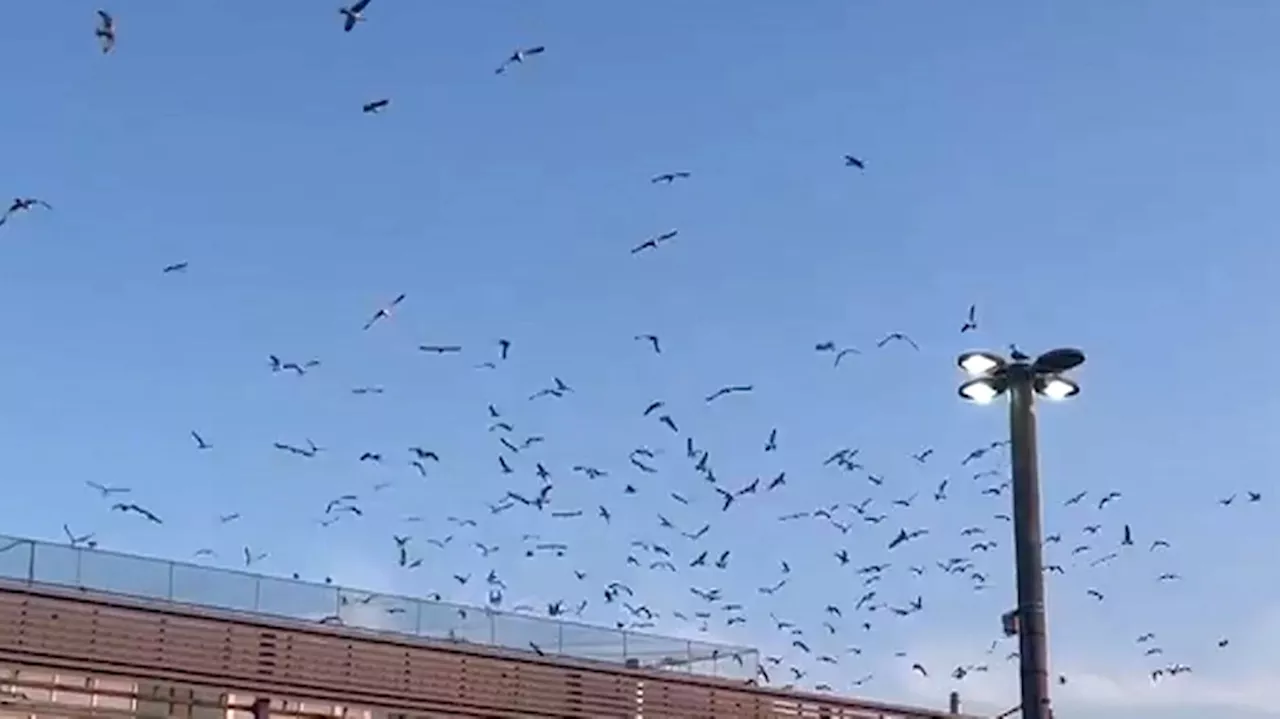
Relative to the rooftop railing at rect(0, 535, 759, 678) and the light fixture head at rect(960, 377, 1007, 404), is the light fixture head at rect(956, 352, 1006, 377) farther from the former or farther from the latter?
the rooftop railing at rect(0, 535, 759, 678)

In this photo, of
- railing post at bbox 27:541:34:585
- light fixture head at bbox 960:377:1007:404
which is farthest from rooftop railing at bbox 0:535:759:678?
light fixture head at bbox 960:377:1007:404

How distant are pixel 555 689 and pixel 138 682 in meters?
7.33

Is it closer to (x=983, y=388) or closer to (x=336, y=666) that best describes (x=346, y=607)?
(x=336, y=666)

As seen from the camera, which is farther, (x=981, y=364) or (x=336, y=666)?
(x=336, y=666)

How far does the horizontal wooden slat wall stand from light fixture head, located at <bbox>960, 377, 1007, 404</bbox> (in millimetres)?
14201

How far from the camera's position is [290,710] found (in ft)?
96.2

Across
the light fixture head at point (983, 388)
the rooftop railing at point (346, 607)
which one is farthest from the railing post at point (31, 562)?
the light fixture head at point (983, 388)

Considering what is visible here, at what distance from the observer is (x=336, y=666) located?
98.1 ft

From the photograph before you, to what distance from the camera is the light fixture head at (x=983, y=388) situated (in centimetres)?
1820

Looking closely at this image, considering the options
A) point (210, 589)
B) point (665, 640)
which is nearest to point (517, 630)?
point (665, 640)

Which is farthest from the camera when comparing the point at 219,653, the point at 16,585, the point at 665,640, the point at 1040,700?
the point at 665,640

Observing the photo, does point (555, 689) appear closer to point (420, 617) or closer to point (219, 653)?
point (420, 617)

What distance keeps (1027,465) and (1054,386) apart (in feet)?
2.62

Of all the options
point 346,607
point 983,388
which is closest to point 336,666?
point 346,607
